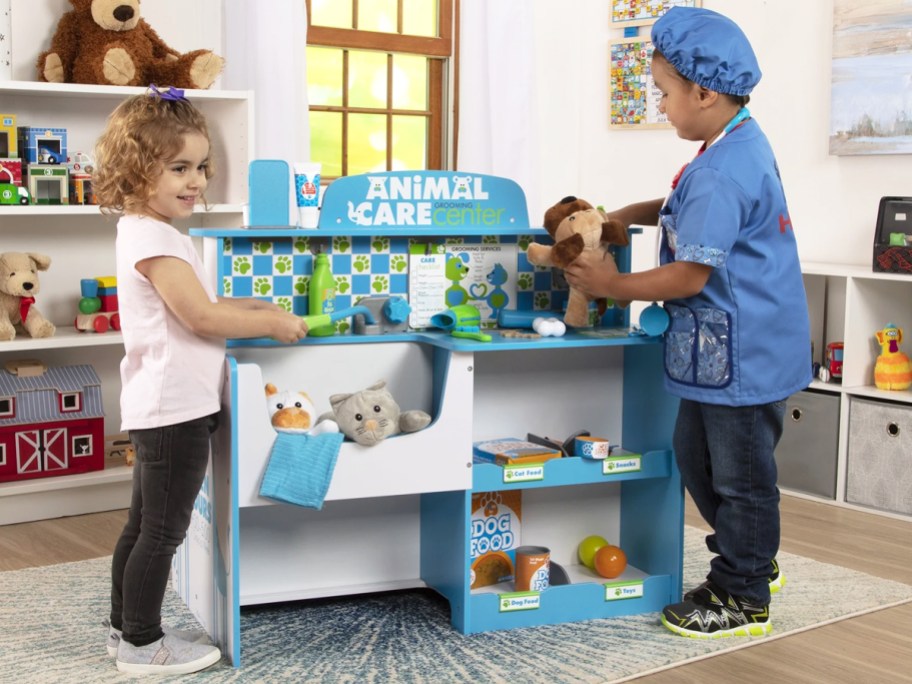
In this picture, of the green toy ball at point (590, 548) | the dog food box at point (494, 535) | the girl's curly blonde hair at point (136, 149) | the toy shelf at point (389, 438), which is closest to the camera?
the girl's curly blonde hair at point (136, 149)

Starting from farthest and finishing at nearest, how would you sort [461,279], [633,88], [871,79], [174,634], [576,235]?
[633,88] → [871,79] → [461,279] → [576,235] → [174,634]

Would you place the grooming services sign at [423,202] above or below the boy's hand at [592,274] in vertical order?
above

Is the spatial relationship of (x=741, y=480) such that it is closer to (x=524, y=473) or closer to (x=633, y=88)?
(x=524, y=473)

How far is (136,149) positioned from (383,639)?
3.22 feet

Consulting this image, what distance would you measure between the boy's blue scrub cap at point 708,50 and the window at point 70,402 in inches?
70.7

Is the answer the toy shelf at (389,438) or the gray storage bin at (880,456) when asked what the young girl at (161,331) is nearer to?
the toy shelf at (389,438)

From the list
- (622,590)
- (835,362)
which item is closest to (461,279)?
(622,590)

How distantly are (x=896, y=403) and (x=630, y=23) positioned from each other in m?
1.77

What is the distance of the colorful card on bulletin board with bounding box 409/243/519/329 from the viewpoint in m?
2.38

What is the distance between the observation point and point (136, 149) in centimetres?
193

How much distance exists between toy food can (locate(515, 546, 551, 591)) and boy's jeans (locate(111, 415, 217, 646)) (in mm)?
647

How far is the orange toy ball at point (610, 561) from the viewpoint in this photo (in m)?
2.44

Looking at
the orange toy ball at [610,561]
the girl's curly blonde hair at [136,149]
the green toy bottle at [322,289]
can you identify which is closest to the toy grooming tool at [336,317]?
the green toy bottle at [322,289]

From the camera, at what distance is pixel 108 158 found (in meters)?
1.95
